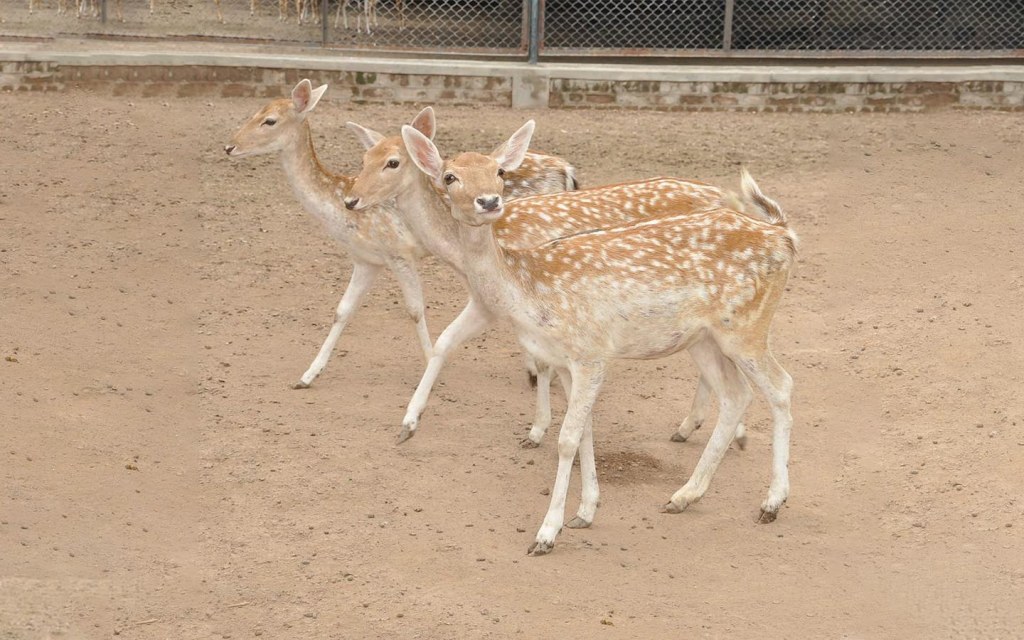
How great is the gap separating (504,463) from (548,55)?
7.43 meters

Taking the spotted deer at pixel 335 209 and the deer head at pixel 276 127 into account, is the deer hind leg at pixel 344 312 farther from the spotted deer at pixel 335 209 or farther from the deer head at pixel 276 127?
the deer head at pixel 276 127

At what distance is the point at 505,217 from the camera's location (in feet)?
25.3

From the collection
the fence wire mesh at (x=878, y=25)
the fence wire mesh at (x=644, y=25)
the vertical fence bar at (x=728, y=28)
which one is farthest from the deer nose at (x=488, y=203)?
the fence wire mesh at (x=878, y=25)

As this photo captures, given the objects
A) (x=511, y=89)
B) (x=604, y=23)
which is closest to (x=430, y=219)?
(x=511, y=89)

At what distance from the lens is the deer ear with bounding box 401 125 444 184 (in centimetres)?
671

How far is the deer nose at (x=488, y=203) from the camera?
249 inches

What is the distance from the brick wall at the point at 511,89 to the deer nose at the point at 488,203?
7606mm

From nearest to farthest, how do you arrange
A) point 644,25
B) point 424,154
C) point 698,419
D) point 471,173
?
point 471,173
point 424,154
point 698,419
point 644,25

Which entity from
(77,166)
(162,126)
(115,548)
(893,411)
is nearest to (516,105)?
(162,126)

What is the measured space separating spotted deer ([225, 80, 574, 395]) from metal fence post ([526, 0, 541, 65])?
17.6ft

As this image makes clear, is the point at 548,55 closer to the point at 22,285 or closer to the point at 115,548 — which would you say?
the point at 22,285

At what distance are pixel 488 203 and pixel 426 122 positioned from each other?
153cm

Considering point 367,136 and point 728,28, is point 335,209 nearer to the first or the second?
point 367,136

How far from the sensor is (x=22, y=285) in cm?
961
